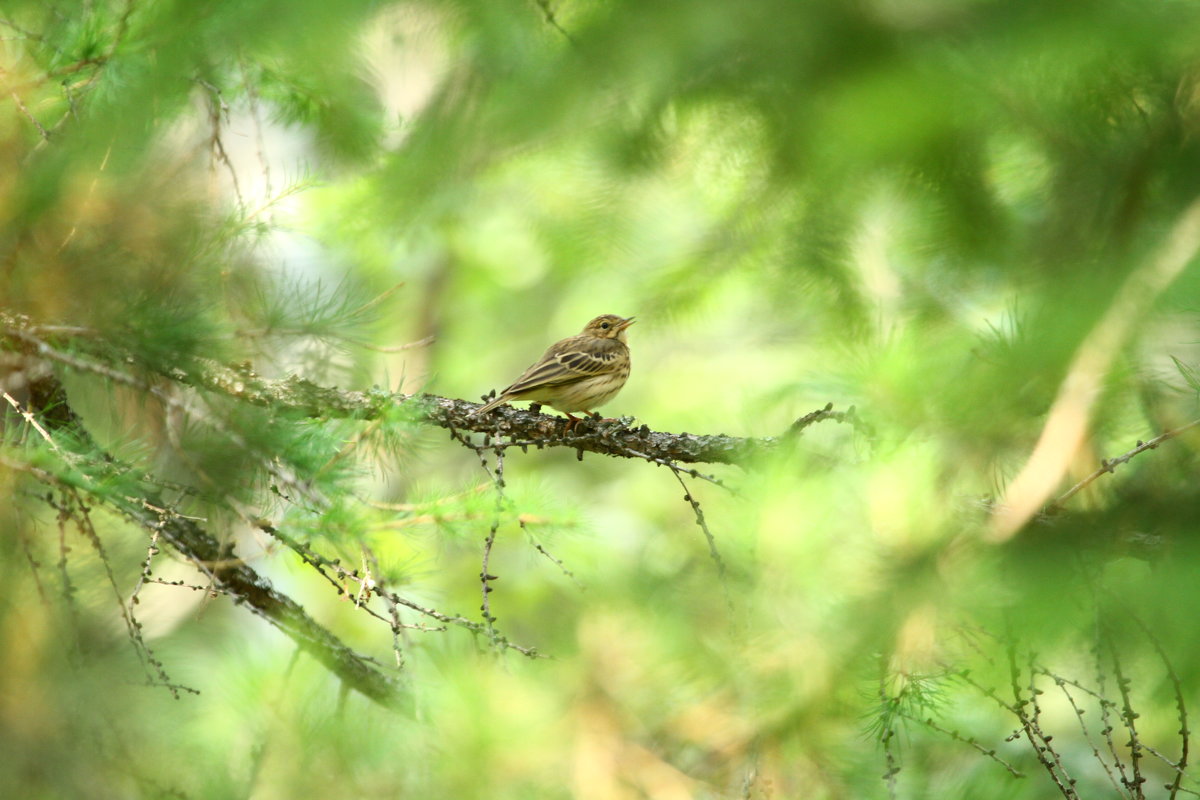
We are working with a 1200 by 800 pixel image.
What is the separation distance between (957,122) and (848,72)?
10.5 inches

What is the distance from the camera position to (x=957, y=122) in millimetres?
2094

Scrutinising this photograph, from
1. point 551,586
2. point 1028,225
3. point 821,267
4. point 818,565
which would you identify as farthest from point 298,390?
point 551,586

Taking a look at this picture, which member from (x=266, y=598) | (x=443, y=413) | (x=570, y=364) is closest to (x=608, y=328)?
(x=570, y=364)

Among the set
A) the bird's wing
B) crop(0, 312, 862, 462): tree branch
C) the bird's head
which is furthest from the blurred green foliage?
the bird's head

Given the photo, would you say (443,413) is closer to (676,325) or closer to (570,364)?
(676,325)

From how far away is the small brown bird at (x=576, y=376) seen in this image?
523 cm

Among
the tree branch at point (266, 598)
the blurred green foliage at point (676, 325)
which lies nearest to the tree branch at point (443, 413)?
the blurred green foliage at point (676, 325)

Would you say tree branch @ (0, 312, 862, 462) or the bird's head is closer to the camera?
tree branch @ (0, 312, 862, 462)

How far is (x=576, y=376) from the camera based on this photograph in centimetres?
543

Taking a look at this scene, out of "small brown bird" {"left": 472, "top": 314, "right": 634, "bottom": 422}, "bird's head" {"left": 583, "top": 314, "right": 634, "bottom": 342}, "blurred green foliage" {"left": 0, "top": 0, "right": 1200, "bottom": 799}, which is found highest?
"bird's head" {"left": 583, "top": 314, "right": 634, "bottom": 342}

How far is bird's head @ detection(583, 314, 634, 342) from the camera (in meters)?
6.53

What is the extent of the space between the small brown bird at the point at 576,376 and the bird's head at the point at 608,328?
0.12m

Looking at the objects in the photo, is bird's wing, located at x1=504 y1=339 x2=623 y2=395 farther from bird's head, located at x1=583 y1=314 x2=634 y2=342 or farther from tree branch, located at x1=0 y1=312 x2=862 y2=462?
tree branch, located at x1=0 y1=312 x2=862 y2=462

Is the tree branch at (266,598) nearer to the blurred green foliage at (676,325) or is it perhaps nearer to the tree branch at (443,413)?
the blurred green foliage at (676,325)
